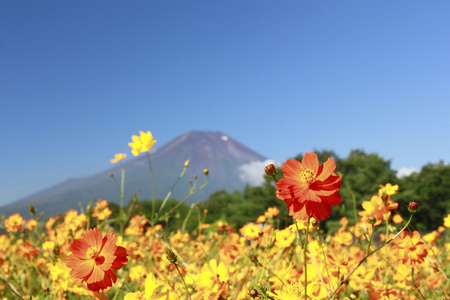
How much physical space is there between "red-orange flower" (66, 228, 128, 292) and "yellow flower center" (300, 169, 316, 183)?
1.86 feet

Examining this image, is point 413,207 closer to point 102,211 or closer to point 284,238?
point 284,238

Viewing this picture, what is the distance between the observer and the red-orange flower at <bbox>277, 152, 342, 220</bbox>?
2.69 ft

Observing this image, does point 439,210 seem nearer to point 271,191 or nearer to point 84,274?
point 271,191

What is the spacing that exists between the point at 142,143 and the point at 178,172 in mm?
134614

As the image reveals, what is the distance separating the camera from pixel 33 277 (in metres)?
2.85

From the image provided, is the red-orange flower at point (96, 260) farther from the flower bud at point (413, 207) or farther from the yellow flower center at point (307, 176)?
the flower bud at point (413, 207)

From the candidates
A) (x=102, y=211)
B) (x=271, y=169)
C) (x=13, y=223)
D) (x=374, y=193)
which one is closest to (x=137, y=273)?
(x=13, y=223)

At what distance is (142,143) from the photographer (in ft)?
7.70

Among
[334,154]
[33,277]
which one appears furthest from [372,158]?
[33,277]

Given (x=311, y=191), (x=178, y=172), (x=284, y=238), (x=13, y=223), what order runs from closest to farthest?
1. (x=311, y=191)
2. (x=284, y=238)
3. (x=13, y=223)
4. (x=178, y=172)

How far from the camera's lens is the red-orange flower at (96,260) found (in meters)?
0.92

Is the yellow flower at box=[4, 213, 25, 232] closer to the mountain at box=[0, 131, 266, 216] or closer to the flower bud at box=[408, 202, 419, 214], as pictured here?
the flower bud at box=[408, 202, 419, 214]

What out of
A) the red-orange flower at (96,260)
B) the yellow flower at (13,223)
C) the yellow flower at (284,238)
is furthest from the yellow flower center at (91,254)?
the yellow flower at (13,223)

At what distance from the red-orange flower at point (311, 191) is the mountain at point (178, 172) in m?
110
